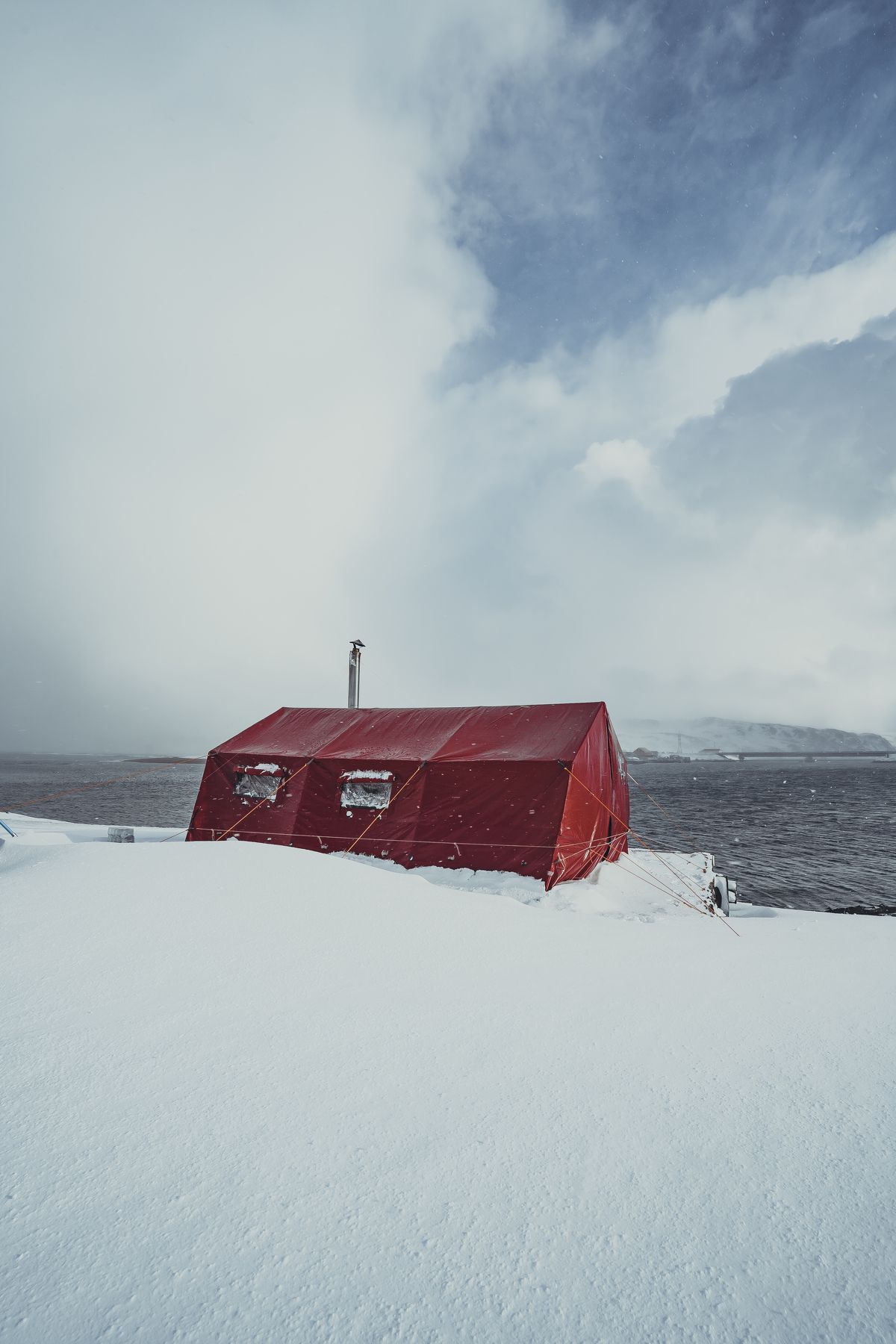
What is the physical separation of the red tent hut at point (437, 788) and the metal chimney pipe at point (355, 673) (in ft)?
17.7

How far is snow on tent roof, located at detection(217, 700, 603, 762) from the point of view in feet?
41.0

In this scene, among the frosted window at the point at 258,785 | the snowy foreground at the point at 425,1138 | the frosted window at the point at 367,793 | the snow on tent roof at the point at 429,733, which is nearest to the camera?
the snowy foreground at the point at 425,1138

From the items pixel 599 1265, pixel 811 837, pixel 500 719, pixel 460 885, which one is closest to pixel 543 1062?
pixel 599 1265

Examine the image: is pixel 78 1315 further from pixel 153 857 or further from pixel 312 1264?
pixel 153 857

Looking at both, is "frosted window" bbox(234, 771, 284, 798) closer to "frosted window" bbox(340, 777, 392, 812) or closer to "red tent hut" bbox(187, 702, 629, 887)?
"red tent hut" bbox(187, 702, 629, 887)

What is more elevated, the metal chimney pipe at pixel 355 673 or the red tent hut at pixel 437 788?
the metal chimney pipe at pixel 355 673

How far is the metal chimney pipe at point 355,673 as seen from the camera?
69.3ft

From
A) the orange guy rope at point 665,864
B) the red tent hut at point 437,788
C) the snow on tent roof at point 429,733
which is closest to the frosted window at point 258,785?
the red tent hut at point 437,788

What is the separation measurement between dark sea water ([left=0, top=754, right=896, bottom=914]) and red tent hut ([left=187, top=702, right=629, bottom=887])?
7.88 metres

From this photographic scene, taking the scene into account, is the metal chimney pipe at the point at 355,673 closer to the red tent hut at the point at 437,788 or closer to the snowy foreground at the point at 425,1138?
the red tent hut at the point at 437,788

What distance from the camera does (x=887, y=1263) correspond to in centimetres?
221

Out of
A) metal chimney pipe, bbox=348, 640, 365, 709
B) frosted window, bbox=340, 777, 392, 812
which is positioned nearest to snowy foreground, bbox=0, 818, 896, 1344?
frosted window, bbox=340, 777, 392, 812

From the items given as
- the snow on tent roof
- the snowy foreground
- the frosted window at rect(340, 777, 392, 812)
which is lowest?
the snowy foreground

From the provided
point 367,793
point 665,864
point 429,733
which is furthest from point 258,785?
point 665,864
